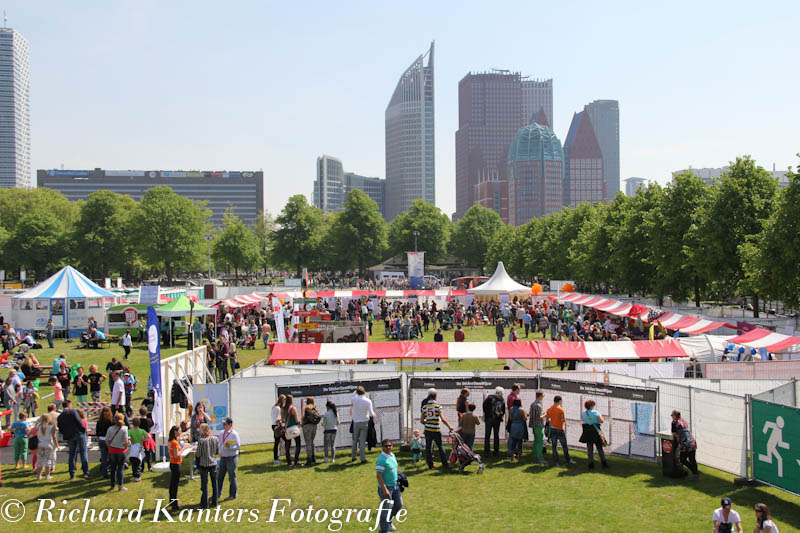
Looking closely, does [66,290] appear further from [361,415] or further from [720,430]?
[720,430]

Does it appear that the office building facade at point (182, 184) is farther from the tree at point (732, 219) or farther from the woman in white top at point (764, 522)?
the woman in white top at point (764, 522)

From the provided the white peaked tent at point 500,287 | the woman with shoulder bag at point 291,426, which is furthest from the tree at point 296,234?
the woman with shoulder bag at point 291,426

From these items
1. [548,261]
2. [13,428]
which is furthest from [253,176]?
[13,428]

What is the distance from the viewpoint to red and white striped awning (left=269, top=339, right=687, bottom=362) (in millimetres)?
16312

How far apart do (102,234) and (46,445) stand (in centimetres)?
7484

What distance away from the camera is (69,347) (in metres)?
28.5

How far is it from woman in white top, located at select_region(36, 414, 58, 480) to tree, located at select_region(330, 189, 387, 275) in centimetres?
7459

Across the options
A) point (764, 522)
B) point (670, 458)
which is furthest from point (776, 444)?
point (764, 522)

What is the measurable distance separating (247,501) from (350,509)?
1.68m

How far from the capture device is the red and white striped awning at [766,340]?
17.9 metres

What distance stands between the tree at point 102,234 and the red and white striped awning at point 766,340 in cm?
7300

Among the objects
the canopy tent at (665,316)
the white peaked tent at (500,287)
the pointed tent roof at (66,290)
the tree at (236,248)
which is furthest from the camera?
the tree at (236,248)

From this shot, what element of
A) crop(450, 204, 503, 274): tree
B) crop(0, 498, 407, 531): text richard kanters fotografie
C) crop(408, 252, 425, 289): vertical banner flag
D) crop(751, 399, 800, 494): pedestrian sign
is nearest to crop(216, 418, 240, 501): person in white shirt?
crop(0, 498, 407, 531): text richard kanters fotografie

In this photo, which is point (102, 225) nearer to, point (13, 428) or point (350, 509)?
point (13, 428)
